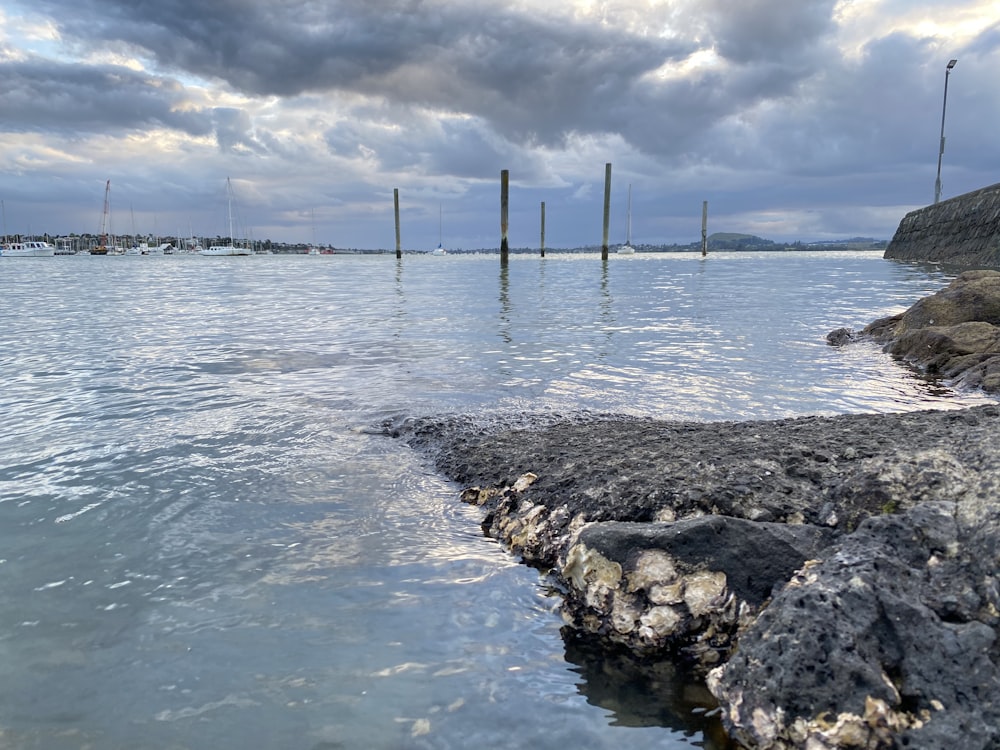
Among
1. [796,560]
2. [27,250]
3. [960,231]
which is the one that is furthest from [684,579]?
[27,250]

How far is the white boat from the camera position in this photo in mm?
110863

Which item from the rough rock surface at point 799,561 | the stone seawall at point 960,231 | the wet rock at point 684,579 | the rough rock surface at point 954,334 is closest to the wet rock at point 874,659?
the rough rock surface at point 799,561

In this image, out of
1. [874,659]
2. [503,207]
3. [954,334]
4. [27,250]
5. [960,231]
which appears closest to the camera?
[874,659]

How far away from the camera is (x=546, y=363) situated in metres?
9.96

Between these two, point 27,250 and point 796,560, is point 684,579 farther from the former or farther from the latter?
point 27,250

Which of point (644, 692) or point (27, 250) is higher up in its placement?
point (27, 250)

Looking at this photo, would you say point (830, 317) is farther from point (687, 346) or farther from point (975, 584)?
point (975, 584)

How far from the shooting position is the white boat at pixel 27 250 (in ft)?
364

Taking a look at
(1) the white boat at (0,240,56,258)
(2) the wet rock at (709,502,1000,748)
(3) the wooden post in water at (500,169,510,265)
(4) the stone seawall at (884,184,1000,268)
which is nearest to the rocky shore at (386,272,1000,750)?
(2) the wet rock at (709,502,1000,748)

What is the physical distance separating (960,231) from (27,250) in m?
133

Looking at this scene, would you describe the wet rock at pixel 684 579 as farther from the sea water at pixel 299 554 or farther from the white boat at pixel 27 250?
the white boat at pixel 27 250

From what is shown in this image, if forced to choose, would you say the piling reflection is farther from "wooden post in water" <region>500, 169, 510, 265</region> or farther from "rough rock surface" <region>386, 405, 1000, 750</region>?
"wooden post in water" <region>500, 169, 510, 265</region>

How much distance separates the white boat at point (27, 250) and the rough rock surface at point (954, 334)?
5156 inches

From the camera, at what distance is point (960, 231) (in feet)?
110
